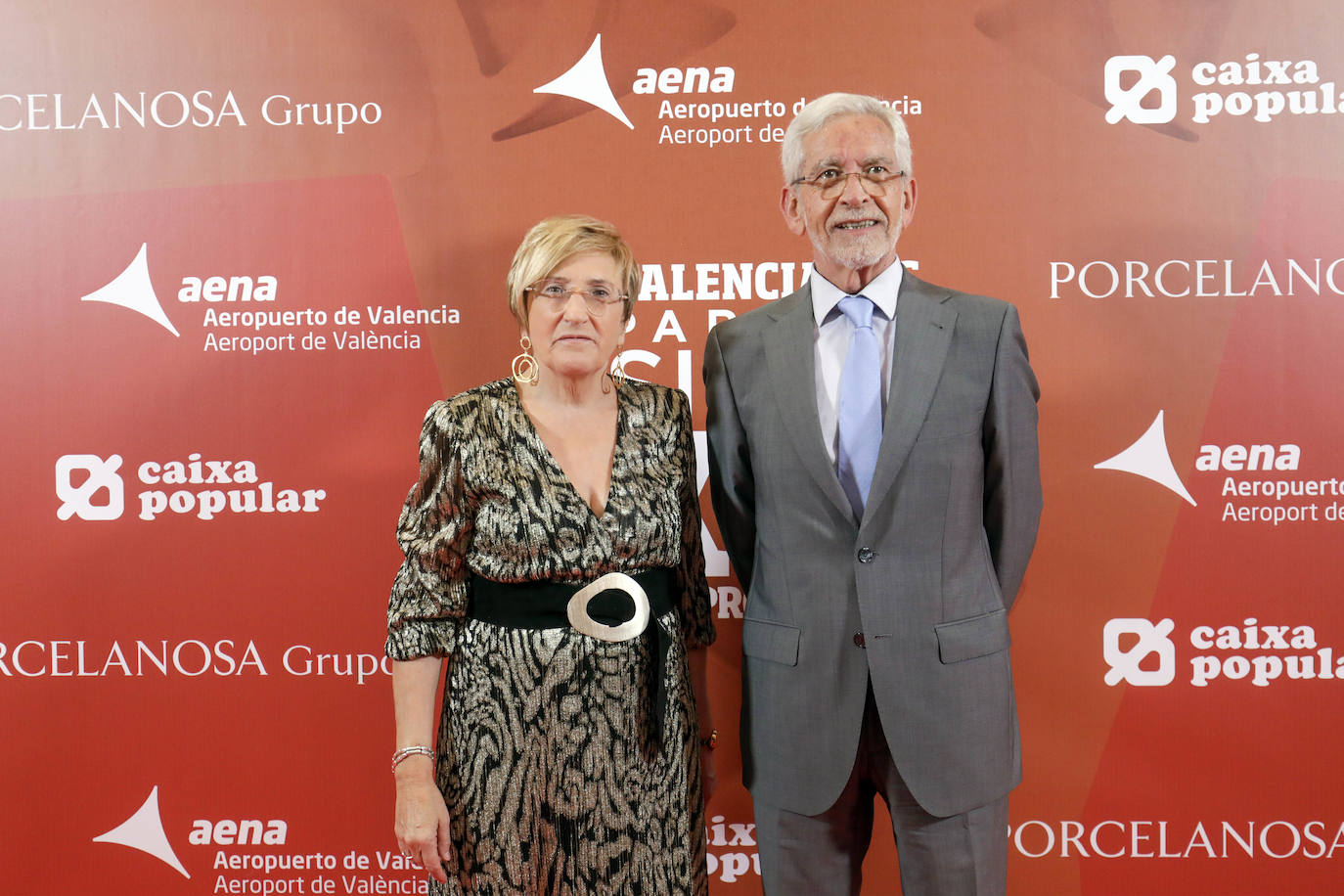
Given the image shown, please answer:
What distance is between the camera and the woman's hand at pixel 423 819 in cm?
164

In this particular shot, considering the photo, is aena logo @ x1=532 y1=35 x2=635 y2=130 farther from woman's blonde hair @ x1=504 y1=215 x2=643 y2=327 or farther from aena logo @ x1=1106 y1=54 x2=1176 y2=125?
aena logo @ x1=1106 y1=54 x2=1176 y2=125

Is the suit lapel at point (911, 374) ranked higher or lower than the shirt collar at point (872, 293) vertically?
lower

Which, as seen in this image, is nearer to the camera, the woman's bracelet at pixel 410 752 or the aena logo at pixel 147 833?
the woman's bracelet at pixel 410 752

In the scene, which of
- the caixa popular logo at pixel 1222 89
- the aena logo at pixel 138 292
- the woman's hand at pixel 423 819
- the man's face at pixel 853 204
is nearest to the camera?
the woman's hand at pixel 423 819

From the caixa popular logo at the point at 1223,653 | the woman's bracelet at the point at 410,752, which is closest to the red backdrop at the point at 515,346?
the caixa popular logo at the point at 1223,653

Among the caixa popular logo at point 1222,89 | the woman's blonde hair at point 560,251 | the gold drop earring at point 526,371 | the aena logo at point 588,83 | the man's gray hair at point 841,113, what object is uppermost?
the aena logo at point 588,83

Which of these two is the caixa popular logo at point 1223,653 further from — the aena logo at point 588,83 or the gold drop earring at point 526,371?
the aena logo at point 588,83

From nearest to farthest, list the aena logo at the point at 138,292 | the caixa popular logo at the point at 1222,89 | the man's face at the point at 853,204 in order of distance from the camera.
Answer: the man's face at the point at 853,204 → the caixa popular logo at the point at 1222,89 → the aena logo at the point at 138,292

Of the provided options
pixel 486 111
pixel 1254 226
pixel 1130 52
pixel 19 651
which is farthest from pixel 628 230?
pixel 19 651

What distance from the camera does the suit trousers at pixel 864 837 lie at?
1.71 meters

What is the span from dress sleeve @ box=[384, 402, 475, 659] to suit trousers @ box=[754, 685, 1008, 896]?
26.8 inches

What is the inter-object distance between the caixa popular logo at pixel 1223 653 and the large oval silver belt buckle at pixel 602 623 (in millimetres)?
1412

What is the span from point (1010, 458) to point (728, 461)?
1.67ft

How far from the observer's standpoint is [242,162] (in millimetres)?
2553
